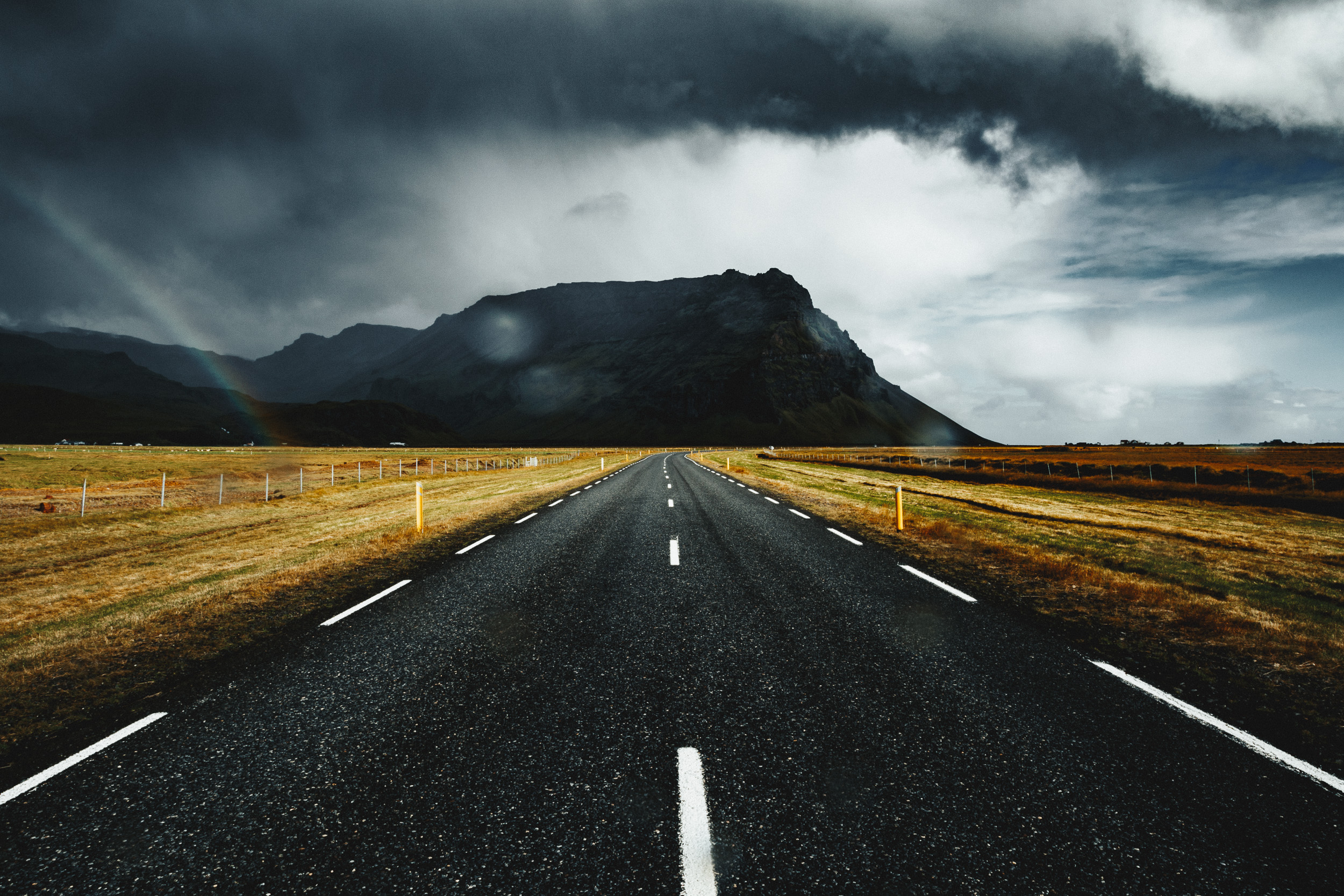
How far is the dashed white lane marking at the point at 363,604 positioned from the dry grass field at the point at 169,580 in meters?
0.30

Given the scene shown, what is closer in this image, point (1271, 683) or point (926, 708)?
point (926, 708)

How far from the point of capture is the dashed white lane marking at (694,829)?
2.49 m

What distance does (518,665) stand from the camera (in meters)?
5.12

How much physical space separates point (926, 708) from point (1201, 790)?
1.51 metres

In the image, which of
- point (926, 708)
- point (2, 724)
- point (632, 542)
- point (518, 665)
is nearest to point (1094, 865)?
point (926, 708)

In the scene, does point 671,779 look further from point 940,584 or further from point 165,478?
point 165,478

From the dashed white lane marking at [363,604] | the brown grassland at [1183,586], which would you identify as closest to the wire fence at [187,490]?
the dashed white lane marking at [363,604]

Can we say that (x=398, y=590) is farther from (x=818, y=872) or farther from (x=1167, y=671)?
(x=1167, y=671)

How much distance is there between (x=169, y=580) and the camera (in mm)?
9250

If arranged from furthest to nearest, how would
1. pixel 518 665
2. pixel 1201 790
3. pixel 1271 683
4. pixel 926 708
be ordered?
1. pixel 518 665
2. pixel 1271 683
3. pixel 926 708
4. pixel 1201 790

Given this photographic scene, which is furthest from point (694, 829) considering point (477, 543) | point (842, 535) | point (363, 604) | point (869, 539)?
point (842, 535)

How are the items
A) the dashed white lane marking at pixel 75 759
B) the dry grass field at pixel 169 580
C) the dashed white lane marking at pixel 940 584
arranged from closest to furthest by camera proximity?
the dashed white lane marking at pixel 75 759 < the dry grass field at pixel 169 580 < the dashed white lane marking at pixel 940 584

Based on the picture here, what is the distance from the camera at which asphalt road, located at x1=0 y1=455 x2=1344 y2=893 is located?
2.62 meters

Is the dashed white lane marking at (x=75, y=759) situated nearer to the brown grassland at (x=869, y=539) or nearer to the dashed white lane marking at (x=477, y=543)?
the brown grassland at (x=869, y=539)
